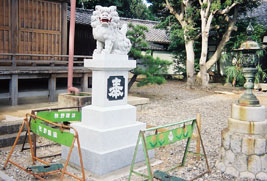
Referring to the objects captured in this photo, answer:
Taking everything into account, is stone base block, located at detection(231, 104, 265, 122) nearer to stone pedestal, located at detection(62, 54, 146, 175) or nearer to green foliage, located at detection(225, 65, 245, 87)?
stone pedestal, located at detection(62, 54, 146, 175)

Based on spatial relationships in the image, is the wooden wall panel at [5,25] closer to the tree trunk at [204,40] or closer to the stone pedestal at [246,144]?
the stone pedestal at [246,144]

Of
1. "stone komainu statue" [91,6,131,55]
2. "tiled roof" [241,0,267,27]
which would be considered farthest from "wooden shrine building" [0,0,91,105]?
"tiled roof" [241,0,267,27]

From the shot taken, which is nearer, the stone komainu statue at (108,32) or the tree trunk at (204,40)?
the stone komainu statue at (108,32)

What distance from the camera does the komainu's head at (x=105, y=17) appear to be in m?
5.38

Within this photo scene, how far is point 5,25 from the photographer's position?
436 inches

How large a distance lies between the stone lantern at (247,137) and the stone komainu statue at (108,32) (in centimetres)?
240

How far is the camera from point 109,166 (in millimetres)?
5062

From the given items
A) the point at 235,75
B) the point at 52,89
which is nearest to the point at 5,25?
the point at 52,89

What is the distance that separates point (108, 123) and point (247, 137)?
8.28 ft

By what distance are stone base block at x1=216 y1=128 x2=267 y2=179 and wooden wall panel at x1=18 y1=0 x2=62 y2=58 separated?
953 cm

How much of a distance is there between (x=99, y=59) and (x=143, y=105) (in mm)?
6751

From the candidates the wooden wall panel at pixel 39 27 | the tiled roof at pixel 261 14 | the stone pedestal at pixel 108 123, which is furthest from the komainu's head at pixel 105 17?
the tiled roof at pixel 261 14

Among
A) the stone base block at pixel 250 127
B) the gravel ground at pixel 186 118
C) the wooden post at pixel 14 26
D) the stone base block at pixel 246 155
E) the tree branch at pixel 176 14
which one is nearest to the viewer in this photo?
the stone base block at pixel 246 155

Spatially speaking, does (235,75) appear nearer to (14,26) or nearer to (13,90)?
(14,26)
